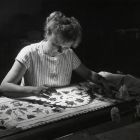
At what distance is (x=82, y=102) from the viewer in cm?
205

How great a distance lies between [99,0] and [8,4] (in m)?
0.85

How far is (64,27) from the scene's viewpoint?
7.21 ft

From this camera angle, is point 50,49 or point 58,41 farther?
point 50,49

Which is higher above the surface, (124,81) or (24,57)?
(24,57)

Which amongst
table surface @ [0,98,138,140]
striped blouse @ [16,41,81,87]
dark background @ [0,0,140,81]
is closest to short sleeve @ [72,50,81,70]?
striped blouse @ [16,41,81,87]

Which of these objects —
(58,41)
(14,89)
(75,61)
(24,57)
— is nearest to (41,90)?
(14,89)

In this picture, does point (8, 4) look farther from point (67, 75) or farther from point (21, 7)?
point (67, 75)

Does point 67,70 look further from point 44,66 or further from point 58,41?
point 58,41

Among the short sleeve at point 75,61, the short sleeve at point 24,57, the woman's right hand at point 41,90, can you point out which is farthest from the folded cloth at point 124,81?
the short sleeve at point 24,57

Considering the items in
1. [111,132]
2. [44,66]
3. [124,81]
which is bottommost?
[111,132]

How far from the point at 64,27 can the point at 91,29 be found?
1.75ft

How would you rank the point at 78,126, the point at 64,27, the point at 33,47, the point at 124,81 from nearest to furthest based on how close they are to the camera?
1. the point at 78,126
2. the point at 64,27
3. the point at 33,47
4. the point at 124,81

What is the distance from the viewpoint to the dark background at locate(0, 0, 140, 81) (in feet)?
7.42

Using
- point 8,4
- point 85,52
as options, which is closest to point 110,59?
point 85,52
